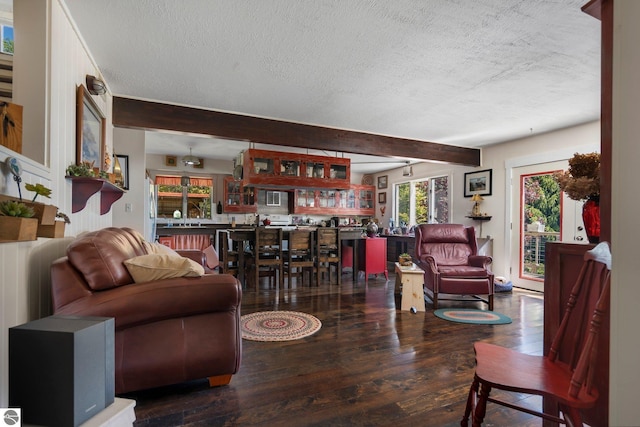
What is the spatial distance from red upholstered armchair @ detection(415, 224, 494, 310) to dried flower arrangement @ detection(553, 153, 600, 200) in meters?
2.65

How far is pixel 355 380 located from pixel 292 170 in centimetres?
401

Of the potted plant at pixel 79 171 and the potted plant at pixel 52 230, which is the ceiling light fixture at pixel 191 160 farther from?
the potted plant at pixel 52 230

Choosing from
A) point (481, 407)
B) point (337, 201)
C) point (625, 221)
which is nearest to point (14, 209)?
point (625, 221)

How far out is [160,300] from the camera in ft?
5.70

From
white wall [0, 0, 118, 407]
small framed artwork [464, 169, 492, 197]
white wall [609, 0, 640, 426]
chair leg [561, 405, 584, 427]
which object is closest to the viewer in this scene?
white wall [609, 0, 640, 426]

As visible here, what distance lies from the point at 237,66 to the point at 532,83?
2882 millimetres

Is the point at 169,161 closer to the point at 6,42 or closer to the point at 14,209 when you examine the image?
the point at 6,42

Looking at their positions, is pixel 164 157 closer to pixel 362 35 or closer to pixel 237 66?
pixel 237 66

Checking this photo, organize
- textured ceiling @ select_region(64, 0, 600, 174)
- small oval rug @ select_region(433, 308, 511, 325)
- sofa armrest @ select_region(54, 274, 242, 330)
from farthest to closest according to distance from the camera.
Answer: small oval rug @ select_region(433, 308, 511, 325) → textured ceiling @ select_region(64, 0, 600, 174) → sofa armrest @ select_region(54, 274, 242, 330)

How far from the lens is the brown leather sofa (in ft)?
5.46

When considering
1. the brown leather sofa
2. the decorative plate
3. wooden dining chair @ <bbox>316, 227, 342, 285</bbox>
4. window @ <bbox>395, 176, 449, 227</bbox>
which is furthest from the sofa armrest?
window @ <bbox>395, 176, 449, 227</bbox>

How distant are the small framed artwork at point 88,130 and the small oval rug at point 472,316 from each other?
12.2 feet

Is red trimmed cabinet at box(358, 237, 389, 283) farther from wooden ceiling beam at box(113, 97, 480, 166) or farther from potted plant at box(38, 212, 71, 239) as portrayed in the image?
potted plant at box(38, 212, 71, 239)

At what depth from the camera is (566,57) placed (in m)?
2.64
